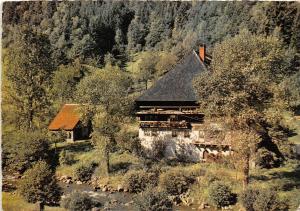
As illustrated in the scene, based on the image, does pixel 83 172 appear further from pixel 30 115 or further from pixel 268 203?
pixel 268 203

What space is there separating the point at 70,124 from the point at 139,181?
36.7 ft

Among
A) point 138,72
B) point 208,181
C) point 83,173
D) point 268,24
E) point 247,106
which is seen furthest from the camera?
point 138,72

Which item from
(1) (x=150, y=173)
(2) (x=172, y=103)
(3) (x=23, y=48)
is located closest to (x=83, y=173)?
(1) (x=150, y=173)

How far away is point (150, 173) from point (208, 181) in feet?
11.9

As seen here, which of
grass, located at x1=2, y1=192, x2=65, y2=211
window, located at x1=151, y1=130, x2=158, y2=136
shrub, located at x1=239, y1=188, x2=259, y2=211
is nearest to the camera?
grass, located at x1=2, y1=192, x2=65, y2=211

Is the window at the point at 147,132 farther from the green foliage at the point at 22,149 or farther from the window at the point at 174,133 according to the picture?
the green foliage at the point at 22,149

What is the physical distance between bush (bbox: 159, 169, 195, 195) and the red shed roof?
471 inches

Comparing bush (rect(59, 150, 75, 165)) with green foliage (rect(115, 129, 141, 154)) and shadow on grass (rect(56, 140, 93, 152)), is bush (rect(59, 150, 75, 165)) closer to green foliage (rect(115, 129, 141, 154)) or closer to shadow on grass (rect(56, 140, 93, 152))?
shadow on grass (rect(56, 140, 93, 152))

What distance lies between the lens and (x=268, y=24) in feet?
145

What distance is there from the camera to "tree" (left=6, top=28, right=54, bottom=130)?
32719 millimetres

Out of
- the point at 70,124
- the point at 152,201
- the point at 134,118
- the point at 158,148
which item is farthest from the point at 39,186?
the point at 70,124

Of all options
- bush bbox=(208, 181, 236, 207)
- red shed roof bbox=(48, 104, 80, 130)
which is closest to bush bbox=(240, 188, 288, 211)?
bush bbox=(208, 181, 236, 207)

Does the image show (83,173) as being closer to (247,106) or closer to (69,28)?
(247,106)

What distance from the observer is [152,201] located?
852 inches
